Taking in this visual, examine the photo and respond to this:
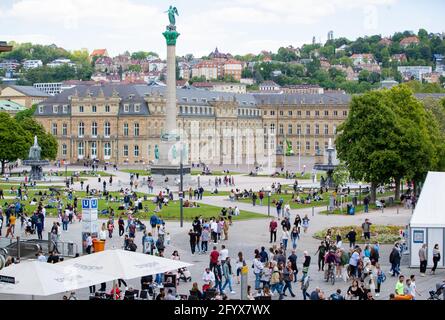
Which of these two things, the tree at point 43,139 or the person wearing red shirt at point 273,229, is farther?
the tree at point 43,139

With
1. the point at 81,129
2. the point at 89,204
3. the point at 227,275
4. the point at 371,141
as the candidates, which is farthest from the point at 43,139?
the point at 227,275

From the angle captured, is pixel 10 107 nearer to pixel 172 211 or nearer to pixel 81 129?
pixel 81 129

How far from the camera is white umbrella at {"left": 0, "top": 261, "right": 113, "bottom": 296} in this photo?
21.9 meters

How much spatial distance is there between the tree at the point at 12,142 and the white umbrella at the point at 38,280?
259ft

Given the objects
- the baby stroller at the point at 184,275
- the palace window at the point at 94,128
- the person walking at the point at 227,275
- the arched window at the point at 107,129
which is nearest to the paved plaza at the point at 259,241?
the baby stroller at the point at 184,275

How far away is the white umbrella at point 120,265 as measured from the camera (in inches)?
963

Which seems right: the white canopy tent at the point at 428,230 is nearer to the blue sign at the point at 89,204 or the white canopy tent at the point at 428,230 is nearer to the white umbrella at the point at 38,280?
the blue sign at the point at 89,204

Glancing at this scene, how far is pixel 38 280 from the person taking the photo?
870 inches

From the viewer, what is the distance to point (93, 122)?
13512 centimetres

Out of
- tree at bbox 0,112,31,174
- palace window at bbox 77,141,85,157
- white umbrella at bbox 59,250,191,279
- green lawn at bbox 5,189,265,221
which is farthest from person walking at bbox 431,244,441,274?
palace window at bbox 77,141,85,157

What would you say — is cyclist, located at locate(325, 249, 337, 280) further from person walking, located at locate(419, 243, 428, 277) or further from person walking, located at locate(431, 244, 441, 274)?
person walking, located at locate(431, 244, 441, 274)
